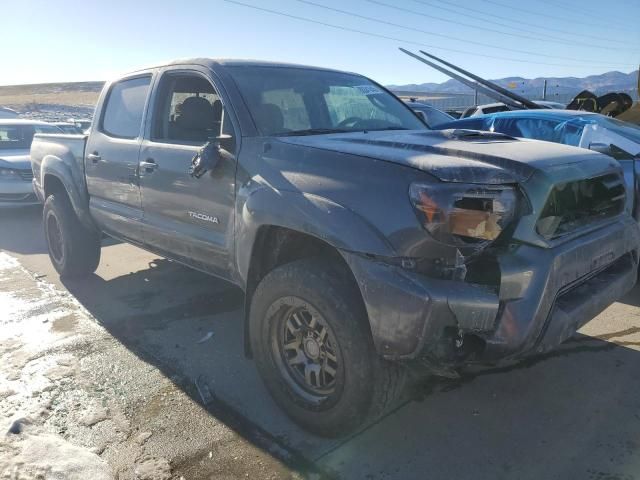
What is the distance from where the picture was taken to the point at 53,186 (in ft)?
17.3

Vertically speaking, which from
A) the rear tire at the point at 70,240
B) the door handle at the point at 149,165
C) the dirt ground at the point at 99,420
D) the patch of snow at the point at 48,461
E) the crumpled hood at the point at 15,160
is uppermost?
the door handle at the point at 149,165

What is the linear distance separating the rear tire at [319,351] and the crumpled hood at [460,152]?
62 cm

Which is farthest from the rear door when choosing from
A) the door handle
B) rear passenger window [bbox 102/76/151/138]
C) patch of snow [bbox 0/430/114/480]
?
patch of snow [bbox 0/430/114/480]

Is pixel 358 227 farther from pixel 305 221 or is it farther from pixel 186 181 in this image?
pixel 186 181

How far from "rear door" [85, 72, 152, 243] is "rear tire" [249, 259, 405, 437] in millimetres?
1682

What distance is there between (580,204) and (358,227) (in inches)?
47.2

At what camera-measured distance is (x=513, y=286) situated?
2.12m

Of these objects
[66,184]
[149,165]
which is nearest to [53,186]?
[66,184]

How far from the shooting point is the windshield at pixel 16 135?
9438mm

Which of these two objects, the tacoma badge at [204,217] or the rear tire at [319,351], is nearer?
the rear tire at [319,351]

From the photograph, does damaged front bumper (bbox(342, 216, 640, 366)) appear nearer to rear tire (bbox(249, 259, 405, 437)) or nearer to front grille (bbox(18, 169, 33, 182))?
rear tire (bbox(249, 259, 405, 437))

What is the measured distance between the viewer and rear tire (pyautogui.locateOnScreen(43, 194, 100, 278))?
5047 millimetres

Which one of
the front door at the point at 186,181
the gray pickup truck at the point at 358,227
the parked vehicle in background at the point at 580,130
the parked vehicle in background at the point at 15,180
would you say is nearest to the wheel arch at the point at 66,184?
the gray pickup truck at the point at 358,227

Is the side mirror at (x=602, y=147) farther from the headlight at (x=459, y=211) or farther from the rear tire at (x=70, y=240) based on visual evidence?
the rear tire at (x=70, y=240)
